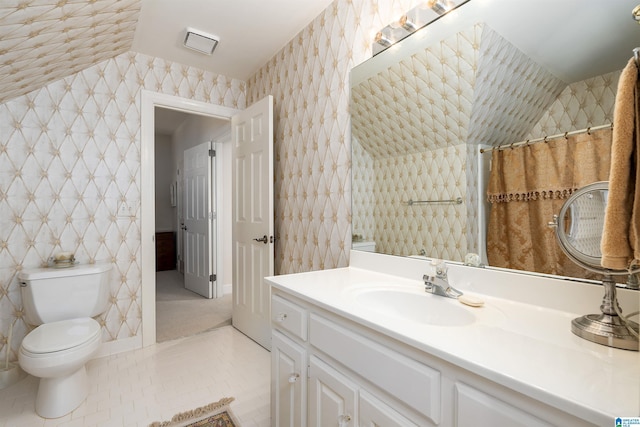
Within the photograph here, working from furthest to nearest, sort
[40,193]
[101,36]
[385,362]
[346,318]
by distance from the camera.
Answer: [40,193] < [101,36] < [346,318] < [385,362]

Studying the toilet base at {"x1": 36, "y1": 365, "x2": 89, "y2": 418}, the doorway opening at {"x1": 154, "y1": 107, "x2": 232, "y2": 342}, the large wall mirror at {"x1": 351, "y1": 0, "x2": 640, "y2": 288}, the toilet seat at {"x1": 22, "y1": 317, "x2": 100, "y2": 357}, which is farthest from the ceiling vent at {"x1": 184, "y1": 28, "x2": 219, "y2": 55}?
the toilet base at {"x1": 36, "y1": 365, "x2": 89, "y2": 418}

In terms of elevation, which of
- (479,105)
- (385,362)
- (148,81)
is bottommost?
(385,362)

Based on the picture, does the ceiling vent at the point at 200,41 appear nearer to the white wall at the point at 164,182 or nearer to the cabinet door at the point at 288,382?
the cabinet door at the point at 288,382

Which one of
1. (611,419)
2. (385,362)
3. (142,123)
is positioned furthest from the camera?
(142,123)

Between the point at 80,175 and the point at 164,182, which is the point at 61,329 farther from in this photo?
the point at 164,182

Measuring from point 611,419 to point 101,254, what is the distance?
2.88 m

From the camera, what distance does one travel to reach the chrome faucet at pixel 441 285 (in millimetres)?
1158

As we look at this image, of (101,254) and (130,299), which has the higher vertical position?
(101,254)

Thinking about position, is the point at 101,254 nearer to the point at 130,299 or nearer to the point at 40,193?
the point at 130,299

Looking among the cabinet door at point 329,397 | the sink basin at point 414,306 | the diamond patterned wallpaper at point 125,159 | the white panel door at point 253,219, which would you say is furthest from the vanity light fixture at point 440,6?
the cabinet door at point 329,397

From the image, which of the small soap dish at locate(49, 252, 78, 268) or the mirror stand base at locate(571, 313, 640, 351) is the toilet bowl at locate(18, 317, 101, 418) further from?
the mirror stand base at locate(571, 313, 640, 351)

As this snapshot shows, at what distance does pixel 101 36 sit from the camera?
198 centimetres

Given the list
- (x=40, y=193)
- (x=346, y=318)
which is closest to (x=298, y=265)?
(x=346, y=318)

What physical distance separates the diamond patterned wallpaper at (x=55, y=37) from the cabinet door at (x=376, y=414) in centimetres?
206
